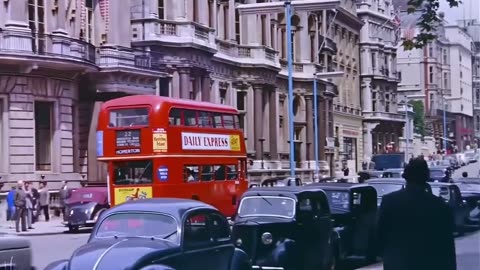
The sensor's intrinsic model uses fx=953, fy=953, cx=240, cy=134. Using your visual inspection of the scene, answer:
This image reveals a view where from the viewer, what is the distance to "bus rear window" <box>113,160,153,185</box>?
98.9ft

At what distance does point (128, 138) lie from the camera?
99.0ft

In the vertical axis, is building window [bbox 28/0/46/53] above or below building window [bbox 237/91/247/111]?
above

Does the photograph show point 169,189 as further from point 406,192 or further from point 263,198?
point 406,192

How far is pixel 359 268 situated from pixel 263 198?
134 inches

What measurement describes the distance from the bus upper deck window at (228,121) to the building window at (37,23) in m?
8.84

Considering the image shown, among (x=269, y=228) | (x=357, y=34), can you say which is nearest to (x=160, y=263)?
(x=269, y=228)

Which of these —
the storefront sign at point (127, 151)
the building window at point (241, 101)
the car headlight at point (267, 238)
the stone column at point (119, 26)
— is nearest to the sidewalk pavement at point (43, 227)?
the storefront sign at point (127, 151)

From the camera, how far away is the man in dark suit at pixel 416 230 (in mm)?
8414

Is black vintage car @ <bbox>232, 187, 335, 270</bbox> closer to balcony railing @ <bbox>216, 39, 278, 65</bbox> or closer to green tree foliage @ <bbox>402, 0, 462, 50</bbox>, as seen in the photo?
green tree foliage @ <bbox>402, 0, 462, 50</bbox>

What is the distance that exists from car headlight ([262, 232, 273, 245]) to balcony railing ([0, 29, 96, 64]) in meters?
22.8

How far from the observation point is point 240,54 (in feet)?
191

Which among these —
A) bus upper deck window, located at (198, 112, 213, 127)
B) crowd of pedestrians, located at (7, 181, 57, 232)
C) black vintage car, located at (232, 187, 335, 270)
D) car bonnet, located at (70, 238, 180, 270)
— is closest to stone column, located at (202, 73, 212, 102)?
crowd of pedestrians, located at (7, 181, 57, 232)

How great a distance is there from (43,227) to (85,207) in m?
2.80

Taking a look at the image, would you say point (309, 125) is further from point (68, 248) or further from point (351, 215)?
point (351, 215)
